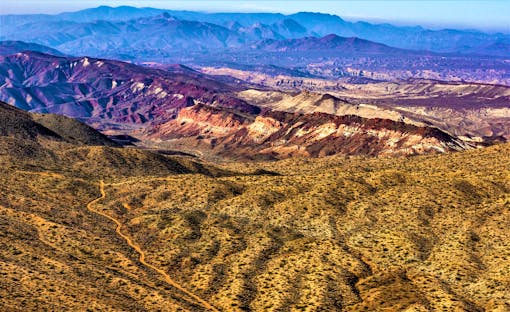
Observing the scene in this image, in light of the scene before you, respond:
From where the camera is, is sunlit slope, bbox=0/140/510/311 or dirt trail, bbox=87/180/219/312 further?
dirt trail, bbox=87/180/219/312

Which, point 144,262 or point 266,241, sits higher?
point 266,241

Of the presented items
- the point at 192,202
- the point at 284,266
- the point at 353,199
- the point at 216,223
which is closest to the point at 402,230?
the point at 353,199

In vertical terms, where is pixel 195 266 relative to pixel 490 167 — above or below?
below

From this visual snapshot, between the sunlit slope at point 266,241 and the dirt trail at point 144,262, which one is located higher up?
the sunlit slope at point 266,241

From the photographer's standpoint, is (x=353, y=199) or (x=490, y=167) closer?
(x=353, y=199)

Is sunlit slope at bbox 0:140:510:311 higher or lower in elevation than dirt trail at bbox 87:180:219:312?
higher

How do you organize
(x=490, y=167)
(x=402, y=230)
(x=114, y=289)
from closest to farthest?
(x=114, y=289) → (x=402, y=230) → (x=490, y=167)

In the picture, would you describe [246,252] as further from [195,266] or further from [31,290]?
[31,290]

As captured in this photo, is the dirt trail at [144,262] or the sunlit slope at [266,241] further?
the dirt trail at [144,262]

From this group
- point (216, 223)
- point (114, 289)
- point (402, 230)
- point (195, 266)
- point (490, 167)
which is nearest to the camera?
point (114, 289)

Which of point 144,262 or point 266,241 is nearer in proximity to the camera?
point 144,262
